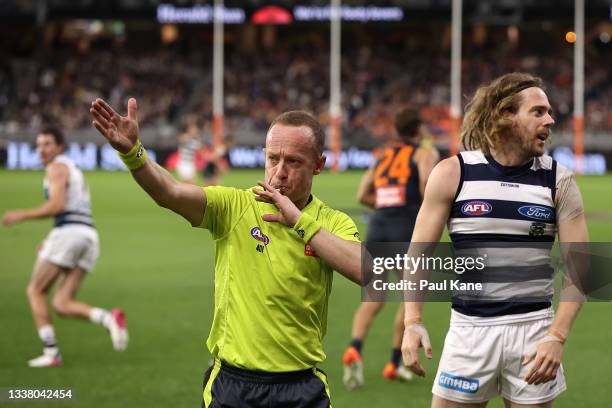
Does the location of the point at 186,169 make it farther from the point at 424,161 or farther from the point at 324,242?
the point at 324,242

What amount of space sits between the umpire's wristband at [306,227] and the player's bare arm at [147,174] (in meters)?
0.48

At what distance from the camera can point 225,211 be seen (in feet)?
14.8

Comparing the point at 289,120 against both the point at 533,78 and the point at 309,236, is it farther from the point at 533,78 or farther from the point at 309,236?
the point at 533,78

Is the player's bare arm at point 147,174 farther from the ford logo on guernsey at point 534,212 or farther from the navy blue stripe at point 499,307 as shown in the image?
the ford logo on guernsey at point 534,212

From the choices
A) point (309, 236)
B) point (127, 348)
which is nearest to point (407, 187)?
point (127, 348)

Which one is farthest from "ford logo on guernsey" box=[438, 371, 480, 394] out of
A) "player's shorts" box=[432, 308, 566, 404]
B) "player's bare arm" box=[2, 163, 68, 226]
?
"player's bare arm" box=[2, 163, 68, 226]

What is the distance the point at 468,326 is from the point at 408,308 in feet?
1.01

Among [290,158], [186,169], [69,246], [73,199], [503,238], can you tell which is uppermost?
[290,158]

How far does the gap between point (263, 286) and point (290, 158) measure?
1.87 ft

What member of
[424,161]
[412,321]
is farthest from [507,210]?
[424,161]

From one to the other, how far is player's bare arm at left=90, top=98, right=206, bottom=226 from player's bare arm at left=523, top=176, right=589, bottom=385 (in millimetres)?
1561

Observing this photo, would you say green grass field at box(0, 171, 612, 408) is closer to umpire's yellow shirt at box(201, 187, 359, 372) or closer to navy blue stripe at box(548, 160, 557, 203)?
umpire's yellow shirt at box(201, 187, 359, 372)

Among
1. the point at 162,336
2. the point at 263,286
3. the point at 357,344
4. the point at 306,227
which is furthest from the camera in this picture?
the point at 162,336

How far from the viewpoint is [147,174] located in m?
4.11
